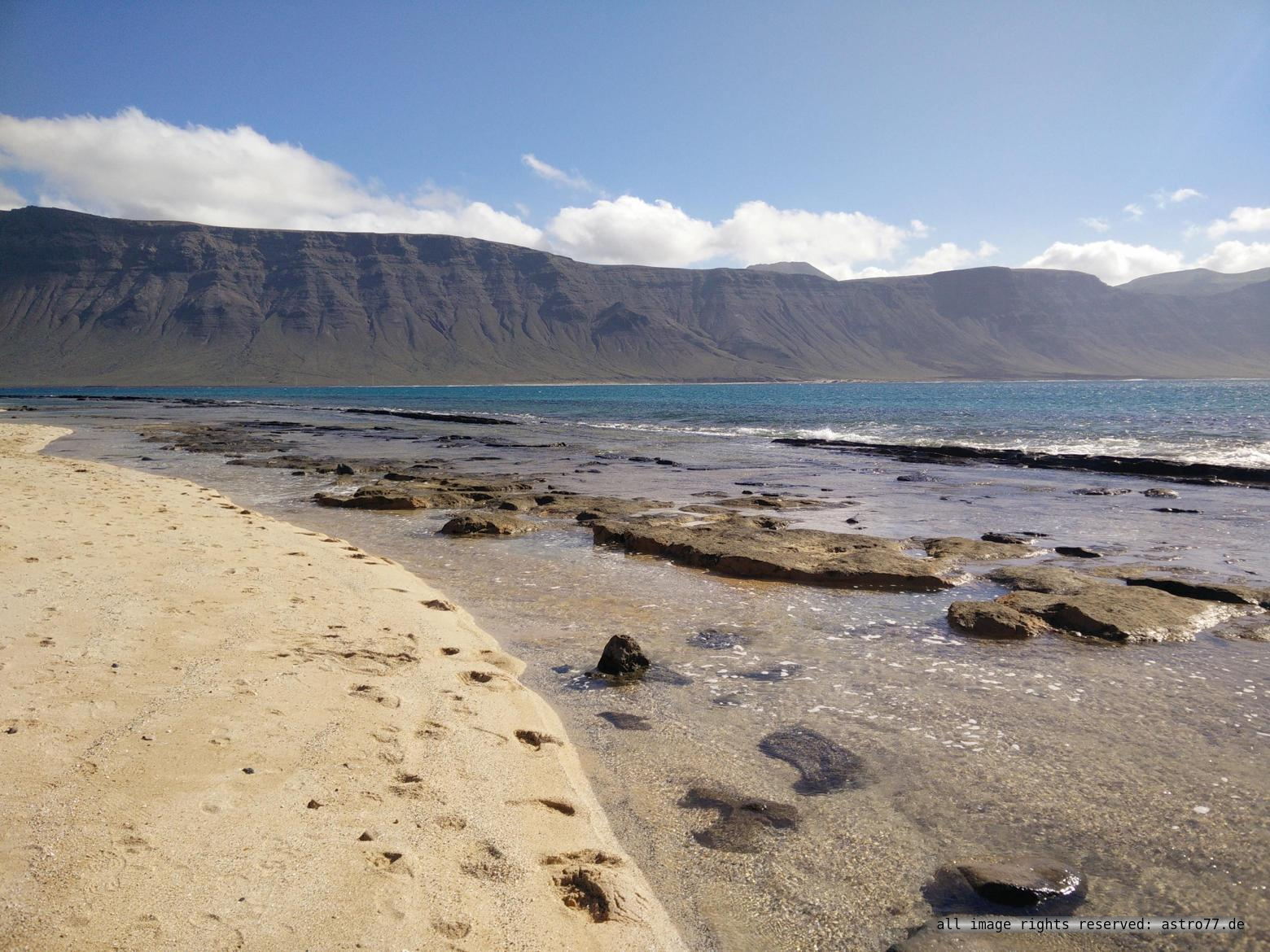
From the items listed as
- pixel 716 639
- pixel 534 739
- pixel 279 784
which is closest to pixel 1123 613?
pixel 716 639

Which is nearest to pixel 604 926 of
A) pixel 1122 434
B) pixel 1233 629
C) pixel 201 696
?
pixel 201 696

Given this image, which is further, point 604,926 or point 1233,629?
point 1233,629

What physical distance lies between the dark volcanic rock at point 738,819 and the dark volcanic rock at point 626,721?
88 centimetres

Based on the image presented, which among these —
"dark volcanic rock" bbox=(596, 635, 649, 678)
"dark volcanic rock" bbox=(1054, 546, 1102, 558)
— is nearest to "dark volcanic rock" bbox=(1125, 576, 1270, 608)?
"dark volcanic rock" bbox=(1054, 546, 1102, 558)

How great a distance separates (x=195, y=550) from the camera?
8.93 metres

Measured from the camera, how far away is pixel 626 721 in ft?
17.5

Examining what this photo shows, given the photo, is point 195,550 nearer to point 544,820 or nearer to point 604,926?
point 544,820

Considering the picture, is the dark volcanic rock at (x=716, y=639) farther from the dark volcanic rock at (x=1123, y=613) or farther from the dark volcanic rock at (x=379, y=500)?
the dark volcanic rock at (x=379, y=500)

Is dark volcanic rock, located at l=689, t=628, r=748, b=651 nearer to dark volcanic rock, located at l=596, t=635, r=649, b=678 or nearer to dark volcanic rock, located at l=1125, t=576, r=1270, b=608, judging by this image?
dark volcanic rock, located at l=596, t=635, r=649, b=678

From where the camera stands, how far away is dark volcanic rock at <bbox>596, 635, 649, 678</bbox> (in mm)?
6133

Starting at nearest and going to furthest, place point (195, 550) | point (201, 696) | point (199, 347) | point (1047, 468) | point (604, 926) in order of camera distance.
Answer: point (604, 926), point (201, 696), point (195, 550), point (1047, 468), point (199, 347)

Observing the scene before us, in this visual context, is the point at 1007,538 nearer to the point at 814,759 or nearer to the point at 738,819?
the point at 814,759

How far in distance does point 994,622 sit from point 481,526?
783 centimetres

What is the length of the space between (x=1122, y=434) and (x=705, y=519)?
96.9 ft
